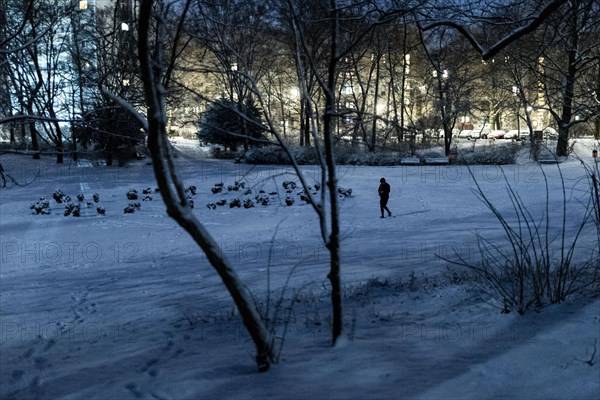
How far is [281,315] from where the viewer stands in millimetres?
6727

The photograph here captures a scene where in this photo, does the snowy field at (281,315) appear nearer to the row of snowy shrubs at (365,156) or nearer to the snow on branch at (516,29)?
the snow on branch at (516,29)

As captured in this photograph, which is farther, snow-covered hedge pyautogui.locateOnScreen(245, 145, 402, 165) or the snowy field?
snow-covered hedge pyautogui.locateOnScreen(245, 145, 402, 165)

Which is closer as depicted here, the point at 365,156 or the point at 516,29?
the point at 516,29

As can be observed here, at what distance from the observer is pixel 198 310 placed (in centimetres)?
763

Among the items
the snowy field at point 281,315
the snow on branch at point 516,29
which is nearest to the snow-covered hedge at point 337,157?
the snowy field at point 281,315

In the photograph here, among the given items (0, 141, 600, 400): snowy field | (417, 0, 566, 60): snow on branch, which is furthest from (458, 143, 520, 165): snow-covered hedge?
(417, 0, 566, 60): snow on branch

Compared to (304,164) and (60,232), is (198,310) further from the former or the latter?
(304,164)

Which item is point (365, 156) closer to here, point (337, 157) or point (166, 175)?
point (337, 157)

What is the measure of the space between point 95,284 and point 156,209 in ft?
28.2

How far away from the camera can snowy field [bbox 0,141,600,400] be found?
170 inches

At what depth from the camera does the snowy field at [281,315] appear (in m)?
4.32

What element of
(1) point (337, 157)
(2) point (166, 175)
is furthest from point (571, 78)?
(1) point (337, 157)

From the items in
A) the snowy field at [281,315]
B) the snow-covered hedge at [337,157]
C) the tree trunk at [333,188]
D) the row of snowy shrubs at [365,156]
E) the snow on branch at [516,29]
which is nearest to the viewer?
the snow on branch at [516,29]

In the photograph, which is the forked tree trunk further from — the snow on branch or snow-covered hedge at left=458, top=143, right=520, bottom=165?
snow-covered hedge at left=458, top=143, right=520, bottom=165
